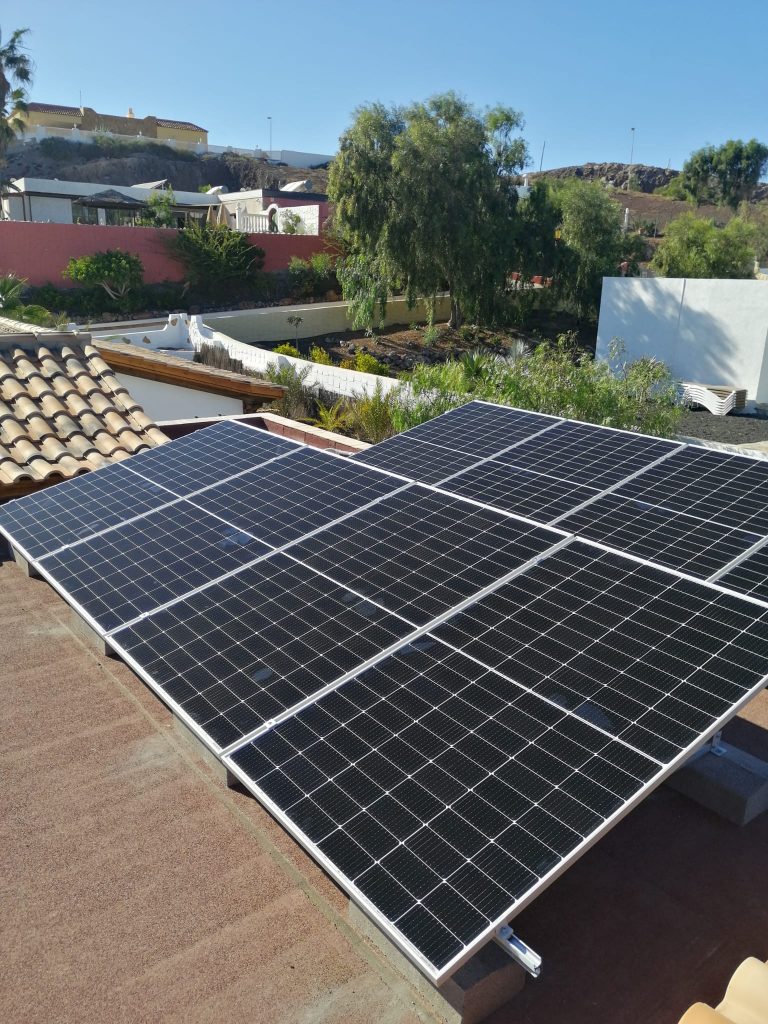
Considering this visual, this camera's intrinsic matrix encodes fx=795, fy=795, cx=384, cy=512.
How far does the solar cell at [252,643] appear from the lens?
199 inches

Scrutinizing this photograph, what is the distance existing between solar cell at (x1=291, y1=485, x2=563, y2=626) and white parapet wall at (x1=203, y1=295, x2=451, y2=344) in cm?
3805

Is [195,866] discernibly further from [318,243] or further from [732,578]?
[318,243]

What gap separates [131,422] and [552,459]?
6.79 m

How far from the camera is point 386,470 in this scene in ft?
29.1

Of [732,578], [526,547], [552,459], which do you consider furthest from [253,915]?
[552,459]

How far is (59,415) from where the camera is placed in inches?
484

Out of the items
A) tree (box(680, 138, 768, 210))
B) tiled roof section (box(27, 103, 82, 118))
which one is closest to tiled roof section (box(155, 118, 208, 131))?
tiled roof section (box(27, 103, 82, 118))

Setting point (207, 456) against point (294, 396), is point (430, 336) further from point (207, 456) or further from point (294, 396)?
point (207, 456)

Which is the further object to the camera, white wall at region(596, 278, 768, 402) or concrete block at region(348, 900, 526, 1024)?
white wall at region(596, 278, 768, 402)

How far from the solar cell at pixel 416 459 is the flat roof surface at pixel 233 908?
395cm

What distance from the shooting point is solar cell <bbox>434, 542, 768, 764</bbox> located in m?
4.40

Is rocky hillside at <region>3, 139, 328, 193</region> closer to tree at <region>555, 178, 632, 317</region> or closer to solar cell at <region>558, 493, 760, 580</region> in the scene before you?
tree at <region>555, 178, 632, 317</region>

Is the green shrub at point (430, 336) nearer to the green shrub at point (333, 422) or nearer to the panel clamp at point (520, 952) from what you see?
the green shrub at point (333, 422)

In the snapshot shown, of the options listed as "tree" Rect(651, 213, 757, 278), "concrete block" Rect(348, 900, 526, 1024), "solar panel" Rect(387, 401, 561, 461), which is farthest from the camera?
"tree" Rect(651, 213, 757, 278)
